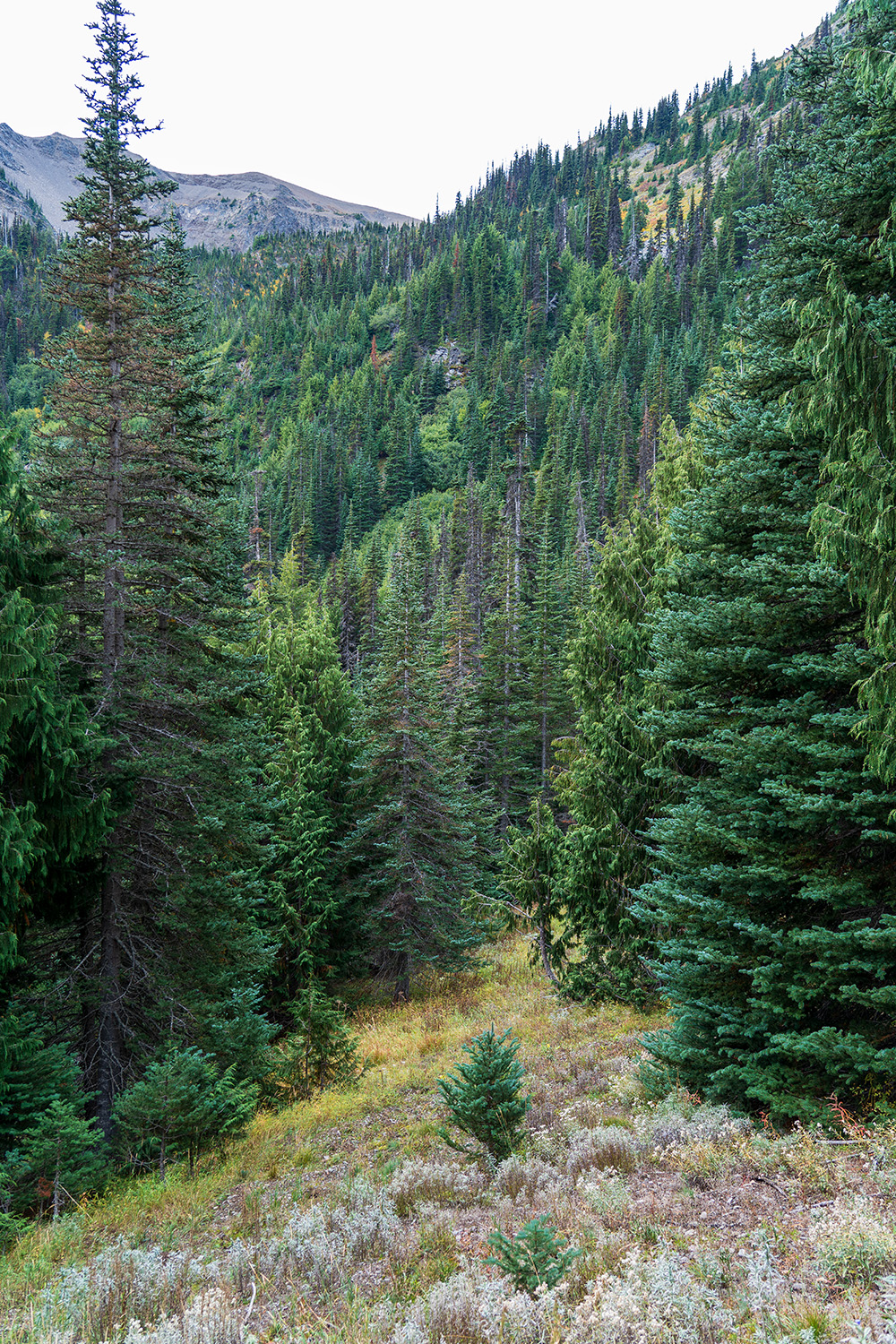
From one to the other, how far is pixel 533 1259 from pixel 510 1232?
136 cm

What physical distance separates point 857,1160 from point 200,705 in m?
11.7

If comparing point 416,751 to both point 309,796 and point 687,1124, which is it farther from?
point 687,1124

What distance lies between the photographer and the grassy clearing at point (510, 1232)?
3658mm

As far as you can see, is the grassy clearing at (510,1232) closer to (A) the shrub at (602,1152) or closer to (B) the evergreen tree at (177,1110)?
(A) the shrub at (602,1152)

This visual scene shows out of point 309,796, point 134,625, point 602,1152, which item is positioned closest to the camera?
point 602,1152

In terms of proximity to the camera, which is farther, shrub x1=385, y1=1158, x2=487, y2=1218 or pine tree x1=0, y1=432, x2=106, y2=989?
pine tree x1=0, y1=432, x2=106, y2=989

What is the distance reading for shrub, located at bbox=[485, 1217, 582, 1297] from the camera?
4109 mm

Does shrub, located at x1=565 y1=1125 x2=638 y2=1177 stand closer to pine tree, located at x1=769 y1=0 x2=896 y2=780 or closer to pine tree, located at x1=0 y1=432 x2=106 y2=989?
pine tree, located at x1=769 y1=0 x2=896 y2=780

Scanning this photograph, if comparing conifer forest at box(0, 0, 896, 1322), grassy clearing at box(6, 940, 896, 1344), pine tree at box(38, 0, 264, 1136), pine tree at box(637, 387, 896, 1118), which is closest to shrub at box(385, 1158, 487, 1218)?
grassy clearing at box(6, 940, 896, 1344)

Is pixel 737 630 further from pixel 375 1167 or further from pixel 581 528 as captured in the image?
pixel 581 528

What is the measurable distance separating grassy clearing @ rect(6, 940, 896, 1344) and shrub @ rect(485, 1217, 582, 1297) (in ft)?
0.38

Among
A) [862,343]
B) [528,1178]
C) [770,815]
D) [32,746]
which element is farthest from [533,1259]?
Result: [32,746]

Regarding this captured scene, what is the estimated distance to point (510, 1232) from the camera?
5.34 meters

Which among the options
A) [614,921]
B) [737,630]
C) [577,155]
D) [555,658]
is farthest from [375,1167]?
[577,155]
